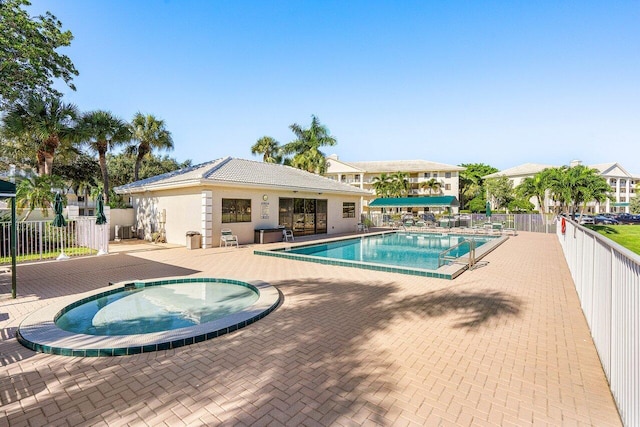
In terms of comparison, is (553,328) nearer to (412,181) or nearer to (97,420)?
(97,420)

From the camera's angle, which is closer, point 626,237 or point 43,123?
point 626,237

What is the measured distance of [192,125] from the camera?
26.2 meters

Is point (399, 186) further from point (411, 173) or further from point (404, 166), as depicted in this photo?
point (404, 166)

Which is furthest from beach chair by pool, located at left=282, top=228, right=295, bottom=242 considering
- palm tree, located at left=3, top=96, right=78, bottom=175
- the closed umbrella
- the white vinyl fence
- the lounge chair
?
palm tree, located at left=3, top=96, right=78, bottom=175

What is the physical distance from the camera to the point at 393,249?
18.9 m

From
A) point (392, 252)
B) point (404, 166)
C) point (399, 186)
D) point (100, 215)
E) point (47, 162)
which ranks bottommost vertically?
point (392, 252)

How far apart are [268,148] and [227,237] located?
25506mm

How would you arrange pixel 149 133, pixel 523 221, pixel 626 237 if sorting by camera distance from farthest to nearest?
pixel 149 133, pixel 523 221, pixel 626 237

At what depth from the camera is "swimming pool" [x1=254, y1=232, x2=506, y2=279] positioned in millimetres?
11180

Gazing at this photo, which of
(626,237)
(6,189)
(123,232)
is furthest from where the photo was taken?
(123,232)

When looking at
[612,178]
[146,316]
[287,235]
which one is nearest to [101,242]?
[146,316]

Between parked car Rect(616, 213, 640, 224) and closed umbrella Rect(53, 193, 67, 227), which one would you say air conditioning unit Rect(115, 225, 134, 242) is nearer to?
closed umbrella Rect(53, 193, 67, 227)

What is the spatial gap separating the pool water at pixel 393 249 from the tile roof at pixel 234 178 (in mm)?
4605

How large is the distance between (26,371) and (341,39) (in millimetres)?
18981
